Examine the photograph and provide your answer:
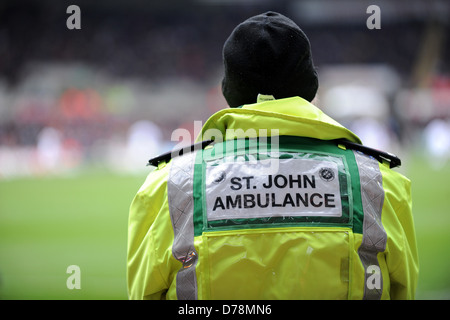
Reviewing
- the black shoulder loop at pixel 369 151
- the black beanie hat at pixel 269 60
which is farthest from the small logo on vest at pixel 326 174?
the black beanie hat at pixel 269 60

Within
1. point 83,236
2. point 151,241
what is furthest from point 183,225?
point 83,236

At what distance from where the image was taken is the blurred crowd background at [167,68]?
828 inches

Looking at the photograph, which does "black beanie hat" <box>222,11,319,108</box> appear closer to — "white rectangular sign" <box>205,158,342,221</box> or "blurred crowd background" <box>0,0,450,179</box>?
"white rectangular sign" <box>205,158,342,221</box>

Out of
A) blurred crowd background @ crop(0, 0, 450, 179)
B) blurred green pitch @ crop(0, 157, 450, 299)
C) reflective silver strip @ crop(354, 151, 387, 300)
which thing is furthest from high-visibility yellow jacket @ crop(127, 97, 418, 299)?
blurred crowd background @ crop(0, 0, 450, 179)

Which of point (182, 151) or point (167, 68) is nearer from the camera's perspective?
point (182, 151)

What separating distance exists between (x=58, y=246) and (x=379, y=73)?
65.8 ft

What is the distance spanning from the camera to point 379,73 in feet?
78.1

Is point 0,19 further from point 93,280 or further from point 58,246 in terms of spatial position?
point 93,280

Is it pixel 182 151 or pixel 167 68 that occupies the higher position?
pixel 167 68

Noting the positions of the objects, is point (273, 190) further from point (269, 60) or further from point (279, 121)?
point (269, 60)

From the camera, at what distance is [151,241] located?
51.8 inches

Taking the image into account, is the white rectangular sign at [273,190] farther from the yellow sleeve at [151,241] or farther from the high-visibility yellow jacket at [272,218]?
the yellow sleeve at [151,241]

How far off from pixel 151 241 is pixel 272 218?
0.31 m

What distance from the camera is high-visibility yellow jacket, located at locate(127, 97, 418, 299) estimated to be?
1.27m
